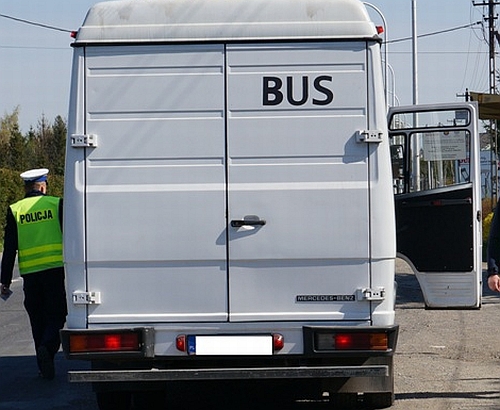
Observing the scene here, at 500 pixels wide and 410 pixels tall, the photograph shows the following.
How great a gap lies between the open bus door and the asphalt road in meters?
0.70

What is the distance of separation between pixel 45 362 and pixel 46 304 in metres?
0.55

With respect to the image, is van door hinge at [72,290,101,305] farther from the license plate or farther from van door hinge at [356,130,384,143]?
van door hinge at [356,130,384,143]

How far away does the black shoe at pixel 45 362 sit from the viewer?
9695 mm

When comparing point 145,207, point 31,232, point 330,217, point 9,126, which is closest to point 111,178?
point 145,207

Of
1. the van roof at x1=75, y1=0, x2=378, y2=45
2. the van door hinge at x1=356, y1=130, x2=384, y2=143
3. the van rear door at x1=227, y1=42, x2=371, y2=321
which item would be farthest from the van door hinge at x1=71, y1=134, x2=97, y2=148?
the van door hinge at x1=356, y1=130, x2=384, y2=143

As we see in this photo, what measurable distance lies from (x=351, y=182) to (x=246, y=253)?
811 millimetres

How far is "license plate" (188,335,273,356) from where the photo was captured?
23.5ft

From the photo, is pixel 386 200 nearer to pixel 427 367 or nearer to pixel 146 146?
pixel 146 146

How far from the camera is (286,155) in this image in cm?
717

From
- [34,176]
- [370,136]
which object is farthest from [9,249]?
[370,136]

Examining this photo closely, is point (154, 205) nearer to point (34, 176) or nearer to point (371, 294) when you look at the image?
point (371, 294)

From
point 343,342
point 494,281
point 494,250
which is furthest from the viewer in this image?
point 494,250

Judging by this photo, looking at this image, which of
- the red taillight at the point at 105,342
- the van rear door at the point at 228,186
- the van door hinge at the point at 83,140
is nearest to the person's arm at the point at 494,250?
the van rear door at the point at 228,186

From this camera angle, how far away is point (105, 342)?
717 cm
